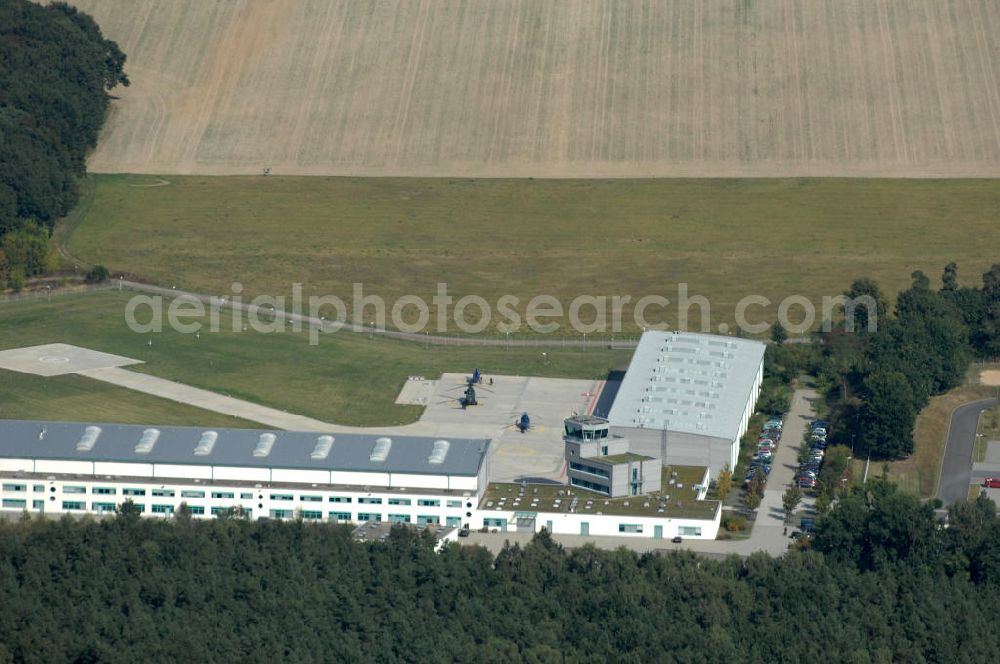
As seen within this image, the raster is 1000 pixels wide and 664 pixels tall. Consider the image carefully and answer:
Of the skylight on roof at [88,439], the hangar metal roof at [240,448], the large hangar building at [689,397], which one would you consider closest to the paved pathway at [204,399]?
the hangar metal roof at [240,448]

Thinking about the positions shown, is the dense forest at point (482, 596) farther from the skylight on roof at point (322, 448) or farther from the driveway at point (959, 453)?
the driveway at point (959, 453)

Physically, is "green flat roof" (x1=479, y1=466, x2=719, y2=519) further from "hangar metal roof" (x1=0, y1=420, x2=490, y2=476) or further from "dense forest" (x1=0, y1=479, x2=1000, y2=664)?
"dense forest" (x1=0, y1=479, x2=1000, y2=664)

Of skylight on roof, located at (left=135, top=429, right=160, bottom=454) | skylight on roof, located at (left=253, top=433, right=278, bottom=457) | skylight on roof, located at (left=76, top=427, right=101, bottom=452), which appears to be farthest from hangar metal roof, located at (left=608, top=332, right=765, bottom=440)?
skylight on roof, located at (left=76, top=427, right=101, bottom=452)

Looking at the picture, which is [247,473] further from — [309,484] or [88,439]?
[88,439]

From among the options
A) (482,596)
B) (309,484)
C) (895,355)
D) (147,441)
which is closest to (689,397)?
(895,355)

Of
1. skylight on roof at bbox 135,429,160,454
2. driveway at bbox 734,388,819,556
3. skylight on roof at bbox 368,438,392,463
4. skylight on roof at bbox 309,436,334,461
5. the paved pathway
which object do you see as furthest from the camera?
the paved pathway

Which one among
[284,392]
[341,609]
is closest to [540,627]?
[341,609]
